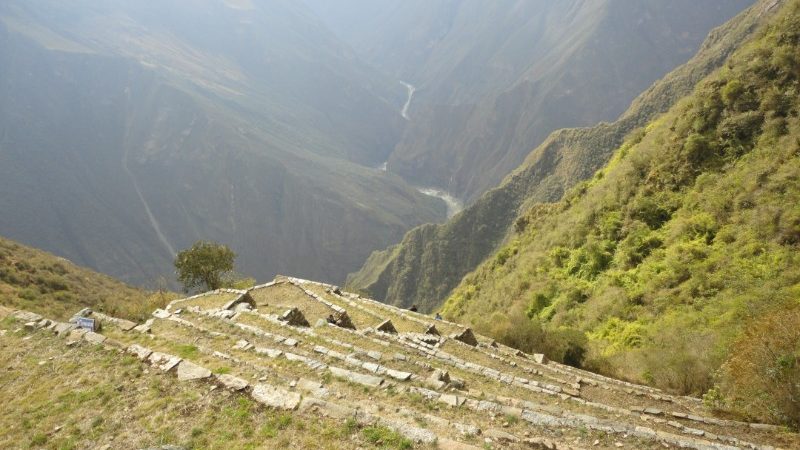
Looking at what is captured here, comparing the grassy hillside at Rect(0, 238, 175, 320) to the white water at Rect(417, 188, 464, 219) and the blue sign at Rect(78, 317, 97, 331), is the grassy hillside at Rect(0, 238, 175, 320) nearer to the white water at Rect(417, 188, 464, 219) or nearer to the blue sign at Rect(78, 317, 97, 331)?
the blue sign at Rect(78, 317, 97, 331)

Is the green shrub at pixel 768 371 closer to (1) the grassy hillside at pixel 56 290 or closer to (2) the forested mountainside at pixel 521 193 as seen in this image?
(1) the grassy hillside at pixel 56 290

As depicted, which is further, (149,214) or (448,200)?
(448,200)

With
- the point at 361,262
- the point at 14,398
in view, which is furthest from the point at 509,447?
the point at 361,262

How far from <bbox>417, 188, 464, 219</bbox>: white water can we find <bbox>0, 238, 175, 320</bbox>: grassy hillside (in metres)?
123

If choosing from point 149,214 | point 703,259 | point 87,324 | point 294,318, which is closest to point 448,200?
point 149,214

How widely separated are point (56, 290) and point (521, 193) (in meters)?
68.4

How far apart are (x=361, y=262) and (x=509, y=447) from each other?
12653 centimetres

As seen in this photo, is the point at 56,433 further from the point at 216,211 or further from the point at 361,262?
the point at 216,211

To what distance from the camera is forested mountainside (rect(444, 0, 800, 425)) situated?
13.5m

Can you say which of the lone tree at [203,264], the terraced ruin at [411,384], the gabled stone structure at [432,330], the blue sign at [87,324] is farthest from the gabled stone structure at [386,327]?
the lone tree at [203,264]

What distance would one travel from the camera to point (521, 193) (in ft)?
273

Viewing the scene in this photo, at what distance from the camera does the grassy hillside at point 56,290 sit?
1291 inches

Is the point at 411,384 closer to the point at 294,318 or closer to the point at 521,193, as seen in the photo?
the point at 294,318

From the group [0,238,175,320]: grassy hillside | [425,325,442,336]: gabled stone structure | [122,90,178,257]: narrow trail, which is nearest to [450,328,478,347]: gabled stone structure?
[425,325,442,336]: gabled stone structure
